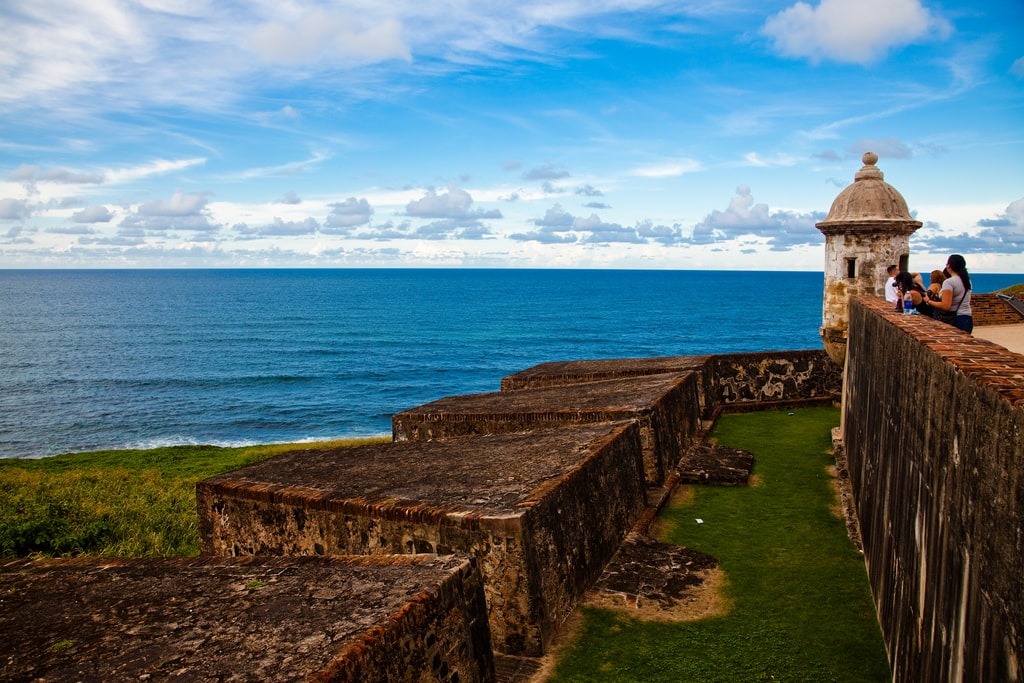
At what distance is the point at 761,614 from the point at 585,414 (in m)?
4.19

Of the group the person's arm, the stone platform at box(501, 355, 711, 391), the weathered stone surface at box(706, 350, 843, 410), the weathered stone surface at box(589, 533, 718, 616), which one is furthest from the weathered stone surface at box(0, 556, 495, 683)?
the weathered stone surface at box(706, 350, 843, 410)

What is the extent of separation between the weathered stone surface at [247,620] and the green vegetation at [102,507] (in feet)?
11.7

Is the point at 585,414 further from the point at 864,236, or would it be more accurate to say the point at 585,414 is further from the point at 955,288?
the point at 864,236

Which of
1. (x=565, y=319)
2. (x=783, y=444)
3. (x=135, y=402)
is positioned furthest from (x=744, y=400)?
(x=565, y=319)

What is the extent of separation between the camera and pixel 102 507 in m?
15.2

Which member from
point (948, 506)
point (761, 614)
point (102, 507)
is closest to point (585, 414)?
point (761, 614)

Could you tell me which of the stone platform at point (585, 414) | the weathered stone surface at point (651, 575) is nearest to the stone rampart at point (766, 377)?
the stone platform at point (585, 414)

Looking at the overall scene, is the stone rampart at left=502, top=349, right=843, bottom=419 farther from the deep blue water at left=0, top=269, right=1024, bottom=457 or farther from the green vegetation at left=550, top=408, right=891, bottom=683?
the deep blue water at left=0, top=269, right=1024, bottom=457

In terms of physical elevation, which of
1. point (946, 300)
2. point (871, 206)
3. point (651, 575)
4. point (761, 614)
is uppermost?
point (871, 206)

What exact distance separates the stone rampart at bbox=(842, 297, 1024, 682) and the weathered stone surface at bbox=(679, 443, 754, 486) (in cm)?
378

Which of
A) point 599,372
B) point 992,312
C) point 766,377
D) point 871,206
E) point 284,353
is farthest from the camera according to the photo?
point 284,353

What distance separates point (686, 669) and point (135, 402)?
147ft

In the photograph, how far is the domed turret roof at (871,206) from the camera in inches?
581

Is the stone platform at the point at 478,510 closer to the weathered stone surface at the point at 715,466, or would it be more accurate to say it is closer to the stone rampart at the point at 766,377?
the weathered stone surface at the point at 715,466
